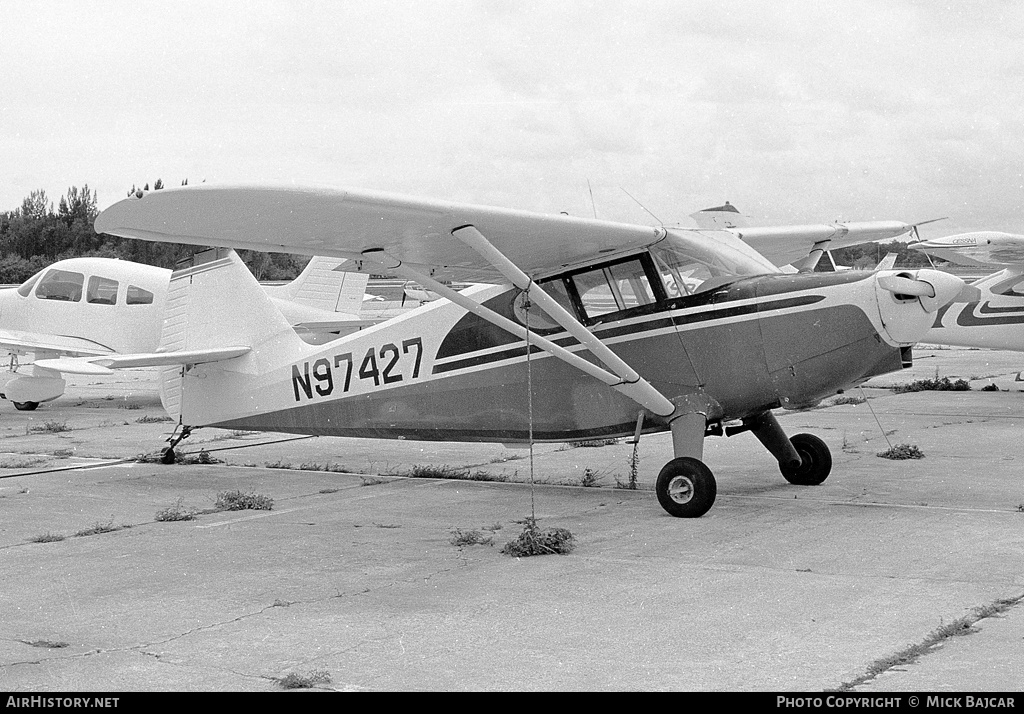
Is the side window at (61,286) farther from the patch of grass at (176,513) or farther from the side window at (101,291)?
the patch of grass at (176,513)

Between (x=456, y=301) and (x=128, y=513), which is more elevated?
(x=456, y=301)

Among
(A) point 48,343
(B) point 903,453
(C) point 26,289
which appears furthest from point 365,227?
(C) point 26,289

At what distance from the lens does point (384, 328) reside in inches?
377

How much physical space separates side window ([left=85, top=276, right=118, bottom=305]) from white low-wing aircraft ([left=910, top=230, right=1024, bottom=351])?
13681mm

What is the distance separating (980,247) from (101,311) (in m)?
14.6

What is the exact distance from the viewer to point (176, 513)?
8047mm

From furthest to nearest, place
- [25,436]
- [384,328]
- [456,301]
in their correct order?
1. [25,436]
2. [384,328]
3. [456,301]

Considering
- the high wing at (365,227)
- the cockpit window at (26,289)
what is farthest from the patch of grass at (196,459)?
the cockpit window at (26,289)

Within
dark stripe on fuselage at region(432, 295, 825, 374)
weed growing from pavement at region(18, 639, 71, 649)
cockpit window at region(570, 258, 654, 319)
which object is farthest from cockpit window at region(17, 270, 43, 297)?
weed growing from pavement at region(18, 639, 71, 649)

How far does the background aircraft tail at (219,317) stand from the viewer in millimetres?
10445

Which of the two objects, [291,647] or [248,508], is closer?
[291,647]

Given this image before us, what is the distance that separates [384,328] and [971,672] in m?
6.51
